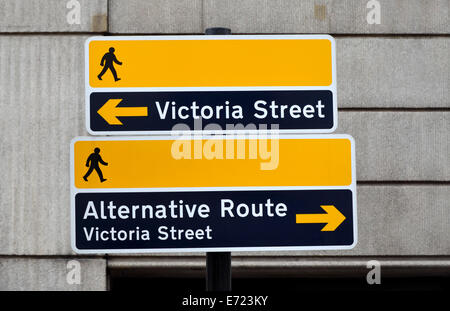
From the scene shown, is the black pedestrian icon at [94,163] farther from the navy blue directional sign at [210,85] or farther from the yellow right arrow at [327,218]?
the yellow right arrow at [327,218]

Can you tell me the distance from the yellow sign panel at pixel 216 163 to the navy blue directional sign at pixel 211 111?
0.25 ft

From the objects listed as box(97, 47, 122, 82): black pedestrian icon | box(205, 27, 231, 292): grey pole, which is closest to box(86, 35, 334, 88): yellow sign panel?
box(97, 47, 122, 82): black pedestrian icon

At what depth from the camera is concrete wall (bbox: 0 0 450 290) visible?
4980 millimetres

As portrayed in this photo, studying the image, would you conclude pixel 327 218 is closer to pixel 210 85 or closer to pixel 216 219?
pixel 216 219

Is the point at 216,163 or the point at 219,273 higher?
the point at 216,163

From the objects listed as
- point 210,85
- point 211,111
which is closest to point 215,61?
point 210,85

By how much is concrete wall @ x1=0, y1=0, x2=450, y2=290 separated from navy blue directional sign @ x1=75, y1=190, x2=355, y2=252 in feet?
9.73

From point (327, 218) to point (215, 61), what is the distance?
83 cm

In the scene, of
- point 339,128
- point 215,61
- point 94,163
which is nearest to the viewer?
point 94,163

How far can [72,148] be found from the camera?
2166mm

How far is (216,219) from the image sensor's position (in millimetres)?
2162

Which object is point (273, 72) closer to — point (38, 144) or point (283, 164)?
point (283, 164)

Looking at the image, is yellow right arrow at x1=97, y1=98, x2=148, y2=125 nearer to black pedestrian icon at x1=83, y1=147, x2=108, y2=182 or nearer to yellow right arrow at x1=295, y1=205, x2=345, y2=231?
black pedestrian icon at x1=83, y1=147, x2=108, y2=182

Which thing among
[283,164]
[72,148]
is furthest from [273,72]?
[72,148]
